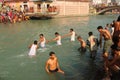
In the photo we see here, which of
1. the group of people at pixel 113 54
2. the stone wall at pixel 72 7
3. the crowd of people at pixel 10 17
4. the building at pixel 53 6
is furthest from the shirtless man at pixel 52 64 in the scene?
the stone wall at pixel 72 7

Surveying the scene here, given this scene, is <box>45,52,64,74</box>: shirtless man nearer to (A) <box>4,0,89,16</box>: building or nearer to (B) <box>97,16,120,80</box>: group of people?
(B) <box>97,16,120,80</box>: group of people

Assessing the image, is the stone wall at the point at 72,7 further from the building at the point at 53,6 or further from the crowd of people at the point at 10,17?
the crowd of people at the point at 10,17

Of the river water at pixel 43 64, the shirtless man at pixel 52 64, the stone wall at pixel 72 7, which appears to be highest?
the stone wall at pixel 72 7

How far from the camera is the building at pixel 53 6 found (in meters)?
47.7

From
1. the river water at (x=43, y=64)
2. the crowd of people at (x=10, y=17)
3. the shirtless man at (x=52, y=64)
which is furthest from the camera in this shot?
the crowd of people at (x=10, y=17)

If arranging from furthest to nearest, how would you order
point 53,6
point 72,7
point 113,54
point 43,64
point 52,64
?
point 72,7, point 53,6, point 43,64, point 52,64, point 113,54

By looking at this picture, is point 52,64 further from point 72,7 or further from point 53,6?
point 72,7

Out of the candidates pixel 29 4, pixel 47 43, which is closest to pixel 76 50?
pixel 47 43

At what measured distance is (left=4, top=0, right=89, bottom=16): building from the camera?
47.7 meters

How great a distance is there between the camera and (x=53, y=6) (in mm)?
52094

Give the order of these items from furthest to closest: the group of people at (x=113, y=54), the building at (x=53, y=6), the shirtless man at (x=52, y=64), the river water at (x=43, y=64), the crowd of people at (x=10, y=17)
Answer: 1. the building at (x=53, y=6)
2. the crowd of people at (x=10, y=17)
3. the river water at (x=43, y=64)
4. the shirtless man at (x=52, y=64)
5. the group of people at (x=113, y=54)

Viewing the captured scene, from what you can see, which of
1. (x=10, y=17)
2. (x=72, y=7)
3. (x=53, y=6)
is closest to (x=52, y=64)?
(x=10, y=17)

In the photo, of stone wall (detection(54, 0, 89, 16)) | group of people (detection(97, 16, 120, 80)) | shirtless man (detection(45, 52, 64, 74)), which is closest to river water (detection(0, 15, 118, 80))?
shirtless man (detection(45, 52, 64, 74))

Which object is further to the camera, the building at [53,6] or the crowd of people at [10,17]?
the building at [53,6]
